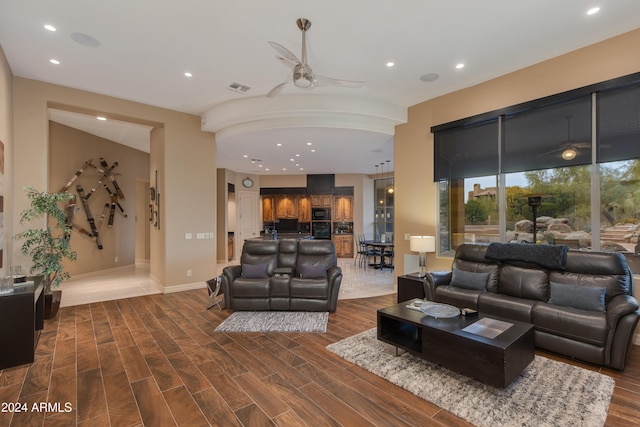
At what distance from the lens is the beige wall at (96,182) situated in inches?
→ 257

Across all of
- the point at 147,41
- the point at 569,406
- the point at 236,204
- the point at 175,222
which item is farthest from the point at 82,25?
the point at 236,204

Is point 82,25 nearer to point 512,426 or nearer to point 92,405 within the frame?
point 92,405

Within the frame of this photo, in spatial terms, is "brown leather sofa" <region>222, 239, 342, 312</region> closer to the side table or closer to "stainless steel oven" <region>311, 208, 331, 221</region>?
the side table

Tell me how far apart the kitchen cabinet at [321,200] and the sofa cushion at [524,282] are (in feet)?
24.3

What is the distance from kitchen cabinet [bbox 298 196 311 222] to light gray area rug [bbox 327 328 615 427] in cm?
808

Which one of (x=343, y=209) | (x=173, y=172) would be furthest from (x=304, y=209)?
(x=173, y=172)

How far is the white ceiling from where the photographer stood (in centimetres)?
295

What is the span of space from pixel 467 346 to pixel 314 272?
2.56 m

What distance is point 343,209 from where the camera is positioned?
1080 cm

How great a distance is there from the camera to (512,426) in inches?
77.4

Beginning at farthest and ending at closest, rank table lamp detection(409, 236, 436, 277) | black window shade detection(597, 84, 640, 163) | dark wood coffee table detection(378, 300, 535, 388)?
table lamp detection(409, 236, 436, 277)
black window shade detection(597, 84, 640, 163)
dark wood coffee table detection(378, 300, 535, 388)

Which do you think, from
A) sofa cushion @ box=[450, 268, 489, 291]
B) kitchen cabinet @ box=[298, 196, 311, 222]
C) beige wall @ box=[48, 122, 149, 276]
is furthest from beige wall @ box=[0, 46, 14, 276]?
kitchen cabinet @ box=[298, 196, 311, 222]

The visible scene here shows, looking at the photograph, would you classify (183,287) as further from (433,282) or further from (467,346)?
(467,346)

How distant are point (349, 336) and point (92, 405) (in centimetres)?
245
